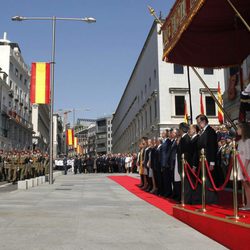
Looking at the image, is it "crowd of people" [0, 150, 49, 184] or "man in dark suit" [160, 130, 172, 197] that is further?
"crowd of people" [0, 150, 49, 184]

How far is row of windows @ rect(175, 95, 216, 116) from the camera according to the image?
41.4 meters

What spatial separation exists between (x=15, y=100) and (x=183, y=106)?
2539cm

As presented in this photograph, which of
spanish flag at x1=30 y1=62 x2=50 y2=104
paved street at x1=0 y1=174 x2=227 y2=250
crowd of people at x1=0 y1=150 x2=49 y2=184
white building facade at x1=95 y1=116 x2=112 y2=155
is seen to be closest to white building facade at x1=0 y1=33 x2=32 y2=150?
crowd of people at x1=0 y1=150 x2=49 y2=184

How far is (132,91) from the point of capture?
2638 inches

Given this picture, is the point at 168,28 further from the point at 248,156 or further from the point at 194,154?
the point at 248,156

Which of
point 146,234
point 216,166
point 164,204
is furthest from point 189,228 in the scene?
point 164,204

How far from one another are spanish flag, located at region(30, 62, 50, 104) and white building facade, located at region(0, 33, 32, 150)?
29.5 metres

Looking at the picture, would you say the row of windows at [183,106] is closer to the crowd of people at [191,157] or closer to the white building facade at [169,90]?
the white building facade at [169,90]

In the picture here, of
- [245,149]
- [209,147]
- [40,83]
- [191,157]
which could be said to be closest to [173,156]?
[191,157]

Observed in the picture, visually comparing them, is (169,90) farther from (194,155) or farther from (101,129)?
(101,129)

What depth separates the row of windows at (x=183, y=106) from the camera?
4138 cm

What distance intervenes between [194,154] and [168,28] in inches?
129

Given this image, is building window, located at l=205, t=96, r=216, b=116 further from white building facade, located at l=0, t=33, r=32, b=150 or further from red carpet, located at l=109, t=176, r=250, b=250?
red carpet, located at l=109, t=176, r=250, b=250

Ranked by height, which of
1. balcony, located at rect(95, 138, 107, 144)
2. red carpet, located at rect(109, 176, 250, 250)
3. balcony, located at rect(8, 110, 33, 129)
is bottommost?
red carpet, located at rect(109, 176, 250, 250)
